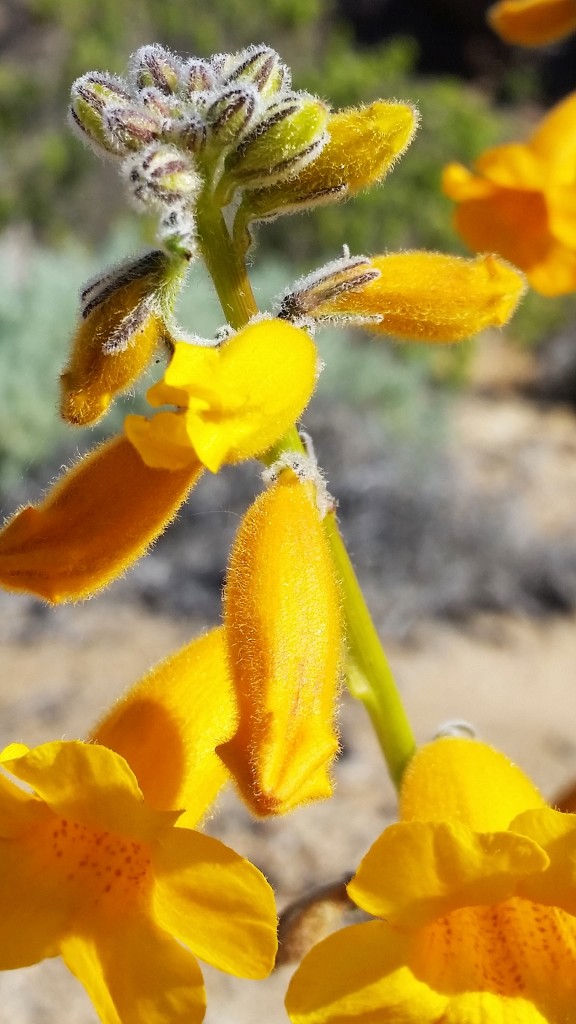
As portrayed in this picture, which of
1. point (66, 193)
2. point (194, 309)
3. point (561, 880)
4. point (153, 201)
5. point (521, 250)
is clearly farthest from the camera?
point (66, 193)

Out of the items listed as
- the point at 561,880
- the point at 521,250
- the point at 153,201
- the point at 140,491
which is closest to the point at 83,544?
the point at 140,491

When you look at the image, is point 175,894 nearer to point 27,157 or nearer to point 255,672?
point 255,672

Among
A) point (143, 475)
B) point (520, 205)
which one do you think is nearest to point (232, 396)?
point (143, 475)

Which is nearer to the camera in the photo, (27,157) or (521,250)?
(521,250)

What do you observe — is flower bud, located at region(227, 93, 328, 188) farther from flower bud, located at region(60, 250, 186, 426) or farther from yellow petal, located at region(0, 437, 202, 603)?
yellow petal, located at region(0, 437, 202, 603)

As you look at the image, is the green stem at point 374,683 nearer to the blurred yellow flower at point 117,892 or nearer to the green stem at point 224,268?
the green stem at point 224,268

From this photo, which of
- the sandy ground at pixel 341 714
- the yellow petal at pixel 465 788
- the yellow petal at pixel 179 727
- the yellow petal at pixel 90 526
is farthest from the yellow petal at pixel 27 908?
the sandy ground at pixel 341 714

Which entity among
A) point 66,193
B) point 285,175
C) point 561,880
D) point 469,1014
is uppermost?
point 285,175
